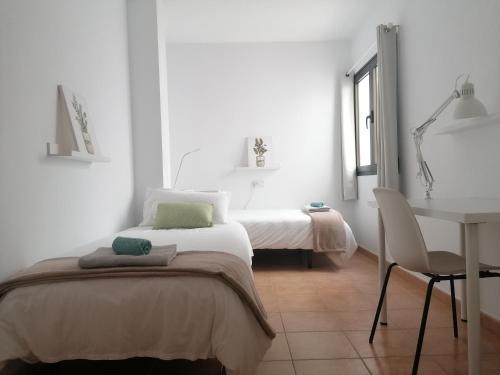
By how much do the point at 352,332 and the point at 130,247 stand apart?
132 cm

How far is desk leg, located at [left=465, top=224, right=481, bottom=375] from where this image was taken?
1338mm

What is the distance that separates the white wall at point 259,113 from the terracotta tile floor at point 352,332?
5.20ft

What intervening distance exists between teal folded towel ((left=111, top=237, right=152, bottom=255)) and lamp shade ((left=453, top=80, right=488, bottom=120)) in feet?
5.45

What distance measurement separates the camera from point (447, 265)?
1730mm

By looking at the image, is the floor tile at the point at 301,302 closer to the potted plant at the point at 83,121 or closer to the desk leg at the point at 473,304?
the desk leg at the point at 473,304

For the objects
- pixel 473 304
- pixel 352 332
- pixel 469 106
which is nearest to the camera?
pixel 473 304

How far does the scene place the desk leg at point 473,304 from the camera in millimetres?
1338

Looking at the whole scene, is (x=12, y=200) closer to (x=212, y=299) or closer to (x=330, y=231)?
(x=212, y=299)

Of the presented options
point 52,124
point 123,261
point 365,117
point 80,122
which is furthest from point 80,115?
point 365,117

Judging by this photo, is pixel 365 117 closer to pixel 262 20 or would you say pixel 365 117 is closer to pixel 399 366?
pixel 262 20

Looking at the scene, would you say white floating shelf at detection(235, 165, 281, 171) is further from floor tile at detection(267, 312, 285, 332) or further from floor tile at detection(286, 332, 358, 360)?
floor tile at detection(286, 332, 358, 360)

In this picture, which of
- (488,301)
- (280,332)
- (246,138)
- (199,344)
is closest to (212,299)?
(199,344)

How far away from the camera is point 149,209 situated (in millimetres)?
3332

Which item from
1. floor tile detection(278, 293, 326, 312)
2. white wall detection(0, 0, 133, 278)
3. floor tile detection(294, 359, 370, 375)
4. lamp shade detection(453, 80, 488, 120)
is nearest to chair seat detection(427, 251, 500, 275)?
floor tile detection(294, 359, 370, 375)
